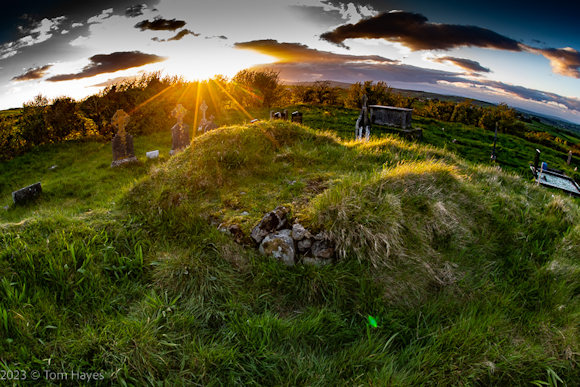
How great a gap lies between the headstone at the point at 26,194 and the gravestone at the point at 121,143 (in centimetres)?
290

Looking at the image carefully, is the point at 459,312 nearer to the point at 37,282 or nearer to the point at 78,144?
the point at 37,282

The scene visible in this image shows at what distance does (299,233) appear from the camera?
14.0 feet

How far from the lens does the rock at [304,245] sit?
13.7 feet

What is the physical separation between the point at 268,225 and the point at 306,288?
1213 mm

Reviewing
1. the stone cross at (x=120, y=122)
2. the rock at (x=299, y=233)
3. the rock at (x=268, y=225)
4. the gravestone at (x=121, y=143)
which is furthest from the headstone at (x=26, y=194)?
the rock at (x=299, y=233)

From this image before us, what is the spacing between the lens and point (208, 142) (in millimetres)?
7293

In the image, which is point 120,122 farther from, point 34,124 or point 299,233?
point 299,233

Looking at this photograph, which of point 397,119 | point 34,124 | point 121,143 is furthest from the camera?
point 397,119

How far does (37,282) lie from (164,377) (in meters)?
2.39

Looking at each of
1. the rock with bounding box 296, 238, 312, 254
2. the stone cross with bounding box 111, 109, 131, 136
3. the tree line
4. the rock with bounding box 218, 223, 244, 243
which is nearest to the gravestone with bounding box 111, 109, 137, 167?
the stone cross with bounding box 111, 109, 131, 136

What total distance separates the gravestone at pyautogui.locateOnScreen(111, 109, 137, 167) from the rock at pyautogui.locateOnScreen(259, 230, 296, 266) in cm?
1062

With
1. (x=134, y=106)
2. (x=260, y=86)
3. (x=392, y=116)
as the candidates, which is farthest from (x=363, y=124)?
(x=260, y=86)

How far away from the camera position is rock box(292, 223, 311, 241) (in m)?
4.23

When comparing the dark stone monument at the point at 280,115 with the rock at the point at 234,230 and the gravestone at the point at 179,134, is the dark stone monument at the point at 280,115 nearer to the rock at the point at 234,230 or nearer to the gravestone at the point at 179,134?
the gravestone at the point at 179,134
